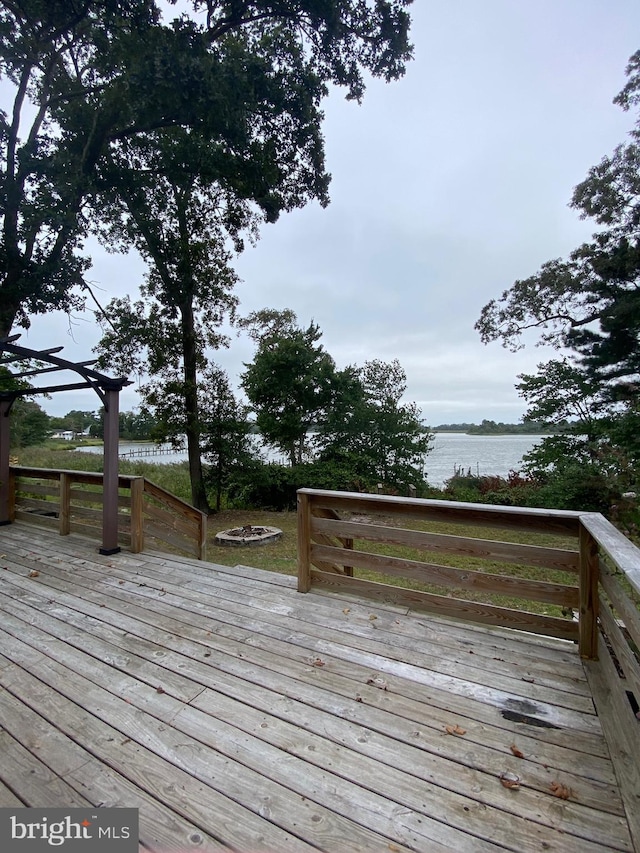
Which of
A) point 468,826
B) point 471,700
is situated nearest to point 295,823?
point 468,826

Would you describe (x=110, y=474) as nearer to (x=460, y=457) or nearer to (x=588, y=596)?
(x=588, y=596)

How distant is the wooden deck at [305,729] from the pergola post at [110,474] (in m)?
1.31

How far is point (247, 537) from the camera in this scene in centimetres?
707

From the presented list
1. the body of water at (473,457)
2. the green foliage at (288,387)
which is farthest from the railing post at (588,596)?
the body of water at (473,457)

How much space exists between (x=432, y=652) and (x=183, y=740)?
1.39 m

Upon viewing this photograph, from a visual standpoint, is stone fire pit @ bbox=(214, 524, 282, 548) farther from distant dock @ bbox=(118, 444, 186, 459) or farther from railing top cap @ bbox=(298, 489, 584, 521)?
railing top cap @ bbox=(298, 489, 584, 521)

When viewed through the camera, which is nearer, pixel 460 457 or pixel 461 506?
pixel 461 506

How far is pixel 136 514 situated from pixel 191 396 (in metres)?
5.09

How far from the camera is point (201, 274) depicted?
8273mm

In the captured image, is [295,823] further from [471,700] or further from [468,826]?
[471,700]

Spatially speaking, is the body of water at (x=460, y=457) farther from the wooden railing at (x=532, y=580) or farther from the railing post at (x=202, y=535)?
the wooden railing at (x=532, y=580)

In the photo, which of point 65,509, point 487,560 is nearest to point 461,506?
point 487,560

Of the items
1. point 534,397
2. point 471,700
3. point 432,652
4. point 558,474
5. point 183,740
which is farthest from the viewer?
point 534,397

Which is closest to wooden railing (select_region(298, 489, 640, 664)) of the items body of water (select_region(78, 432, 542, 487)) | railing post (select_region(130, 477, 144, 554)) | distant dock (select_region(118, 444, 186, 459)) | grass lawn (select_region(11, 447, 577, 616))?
grass lawn (select_region(11, 447, 577, 616))
